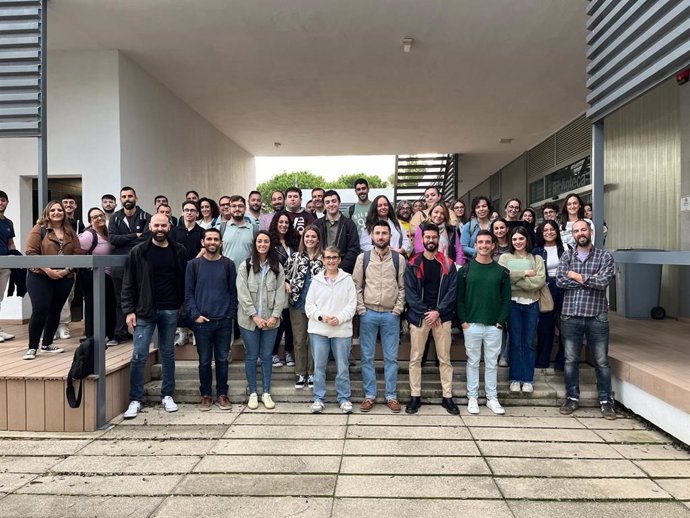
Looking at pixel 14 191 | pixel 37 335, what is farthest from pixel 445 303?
pixel 14 191

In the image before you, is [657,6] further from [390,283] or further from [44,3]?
[44,3]

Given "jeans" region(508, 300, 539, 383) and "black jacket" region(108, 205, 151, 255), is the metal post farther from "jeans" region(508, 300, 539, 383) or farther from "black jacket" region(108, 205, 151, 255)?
"black jacket" region(108, 205, 151, 255)

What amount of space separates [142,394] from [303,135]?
27.9 ft

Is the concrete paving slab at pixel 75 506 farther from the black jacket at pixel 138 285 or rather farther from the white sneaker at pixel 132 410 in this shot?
the black jacket at pixel 138 285

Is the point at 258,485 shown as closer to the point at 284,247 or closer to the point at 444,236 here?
the point at 284,247

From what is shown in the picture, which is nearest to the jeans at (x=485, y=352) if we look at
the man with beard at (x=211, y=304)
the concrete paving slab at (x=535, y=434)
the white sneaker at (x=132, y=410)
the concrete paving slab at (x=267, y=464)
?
the concrete paving slab at (x=535, y=434)

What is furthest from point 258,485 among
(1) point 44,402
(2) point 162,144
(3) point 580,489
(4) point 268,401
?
(2) point 162,144

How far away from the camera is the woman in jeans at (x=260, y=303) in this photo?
4.46 m

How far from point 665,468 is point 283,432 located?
2806 mm

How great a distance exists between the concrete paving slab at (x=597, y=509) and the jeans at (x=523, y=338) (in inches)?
71.2

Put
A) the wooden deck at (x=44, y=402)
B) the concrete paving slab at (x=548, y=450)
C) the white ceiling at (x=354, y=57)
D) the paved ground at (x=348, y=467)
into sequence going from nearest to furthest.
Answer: the paved ground at (x=348, y=467)
the concrete paving slab at (x=548, y=450)
the wooden deck at (x=44, y=402)
the white ceiling at (x=354, y=57)

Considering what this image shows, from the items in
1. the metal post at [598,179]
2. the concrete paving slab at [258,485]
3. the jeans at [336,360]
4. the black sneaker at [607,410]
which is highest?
the metal post at [598,179]

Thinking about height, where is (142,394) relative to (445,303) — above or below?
below

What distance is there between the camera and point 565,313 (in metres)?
4.46
